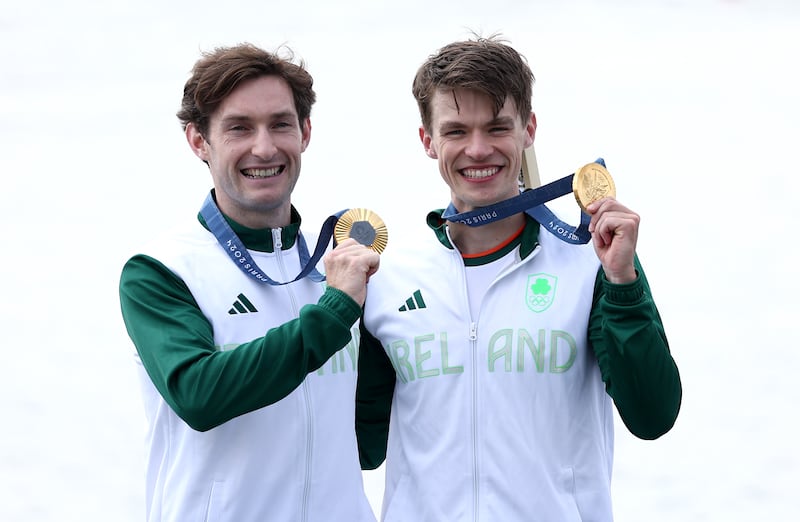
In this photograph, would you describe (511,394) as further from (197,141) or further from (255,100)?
(197,141)

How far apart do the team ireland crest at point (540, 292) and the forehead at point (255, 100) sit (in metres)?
1.00

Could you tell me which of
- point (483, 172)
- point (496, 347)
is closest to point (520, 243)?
point (483, 172)

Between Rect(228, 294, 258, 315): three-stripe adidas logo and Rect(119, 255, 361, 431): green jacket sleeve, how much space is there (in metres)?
0.18

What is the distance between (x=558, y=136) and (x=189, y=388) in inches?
322

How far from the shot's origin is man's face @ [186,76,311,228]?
3.33 m

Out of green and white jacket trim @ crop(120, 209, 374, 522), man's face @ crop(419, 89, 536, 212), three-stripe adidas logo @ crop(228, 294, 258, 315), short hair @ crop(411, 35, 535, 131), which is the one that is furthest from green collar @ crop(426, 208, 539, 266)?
three-stripe adidas logo @ crop(228, 294, 258, 315)

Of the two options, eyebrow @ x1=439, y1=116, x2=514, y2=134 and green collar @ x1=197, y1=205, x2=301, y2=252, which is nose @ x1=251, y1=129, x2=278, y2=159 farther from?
eyebrow @ x1=439, y1=116, x2=514, y2=134

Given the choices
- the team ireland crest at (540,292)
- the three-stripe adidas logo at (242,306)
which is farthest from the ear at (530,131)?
the three-stripe adidas logo at (242,306)

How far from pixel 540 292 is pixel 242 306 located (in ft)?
3.16

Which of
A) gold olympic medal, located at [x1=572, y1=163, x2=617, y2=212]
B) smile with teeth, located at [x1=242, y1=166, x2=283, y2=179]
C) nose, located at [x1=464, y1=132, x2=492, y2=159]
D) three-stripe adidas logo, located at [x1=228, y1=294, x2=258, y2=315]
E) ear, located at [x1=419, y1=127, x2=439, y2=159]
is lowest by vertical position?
three-stripe adidas logo, located at [x1=228, y1=294, x2=258, y2=315]

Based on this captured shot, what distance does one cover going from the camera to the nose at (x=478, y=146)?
10.8ft

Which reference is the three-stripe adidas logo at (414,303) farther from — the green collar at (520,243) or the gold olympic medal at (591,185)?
the gold olympic medal at (591,185)

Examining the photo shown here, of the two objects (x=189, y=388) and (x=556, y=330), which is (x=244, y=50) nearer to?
(x=189, y=388)

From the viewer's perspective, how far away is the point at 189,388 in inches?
114
